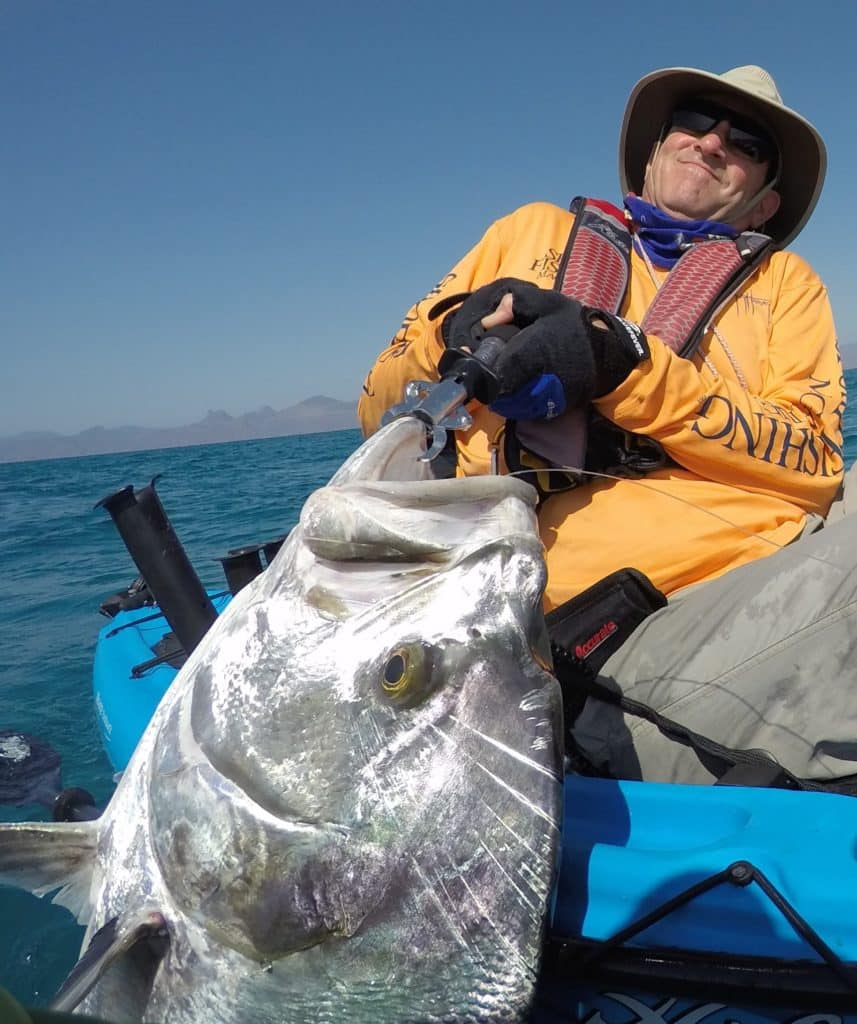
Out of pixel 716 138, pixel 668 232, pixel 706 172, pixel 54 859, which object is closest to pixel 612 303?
pixel 668 232

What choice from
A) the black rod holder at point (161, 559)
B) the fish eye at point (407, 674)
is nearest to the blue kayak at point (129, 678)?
the black rod holder at point (161, 559)

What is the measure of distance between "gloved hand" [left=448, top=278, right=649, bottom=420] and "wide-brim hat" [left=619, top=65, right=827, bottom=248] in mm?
1451

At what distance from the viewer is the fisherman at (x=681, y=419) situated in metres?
2.03

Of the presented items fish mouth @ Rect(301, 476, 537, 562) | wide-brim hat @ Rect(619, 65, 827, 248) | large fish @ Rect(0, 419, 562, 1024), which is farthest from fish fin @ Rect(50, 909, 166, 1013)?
wide-brim hat @ Rect(619, 65, 827, 248)

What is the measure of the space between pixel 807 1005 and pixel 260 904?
97 centimetres

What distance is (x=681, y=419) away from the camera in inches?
90.2

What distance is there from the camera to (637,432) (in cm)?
232

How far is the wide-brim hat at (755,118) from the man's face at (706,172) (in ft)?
0.37

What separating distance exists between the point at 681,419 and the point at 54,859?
1.99m

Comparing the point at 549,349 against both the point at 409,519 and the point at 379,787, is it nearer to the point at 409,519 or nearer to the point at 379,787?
the point at 409,519

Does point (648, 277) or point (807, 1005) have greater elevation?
point (648, 277)

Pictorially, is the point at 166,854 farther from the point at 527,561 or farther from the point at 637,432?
the point at 637,432

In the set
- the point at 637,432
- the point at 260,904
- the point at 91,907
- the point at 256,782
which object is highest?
the point at 637,432

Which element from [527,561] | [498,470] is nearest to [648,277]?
[498,470]
